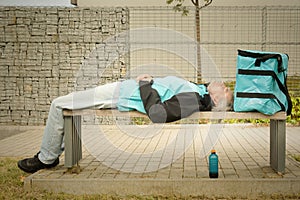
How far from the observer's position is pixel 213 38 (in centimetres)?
950

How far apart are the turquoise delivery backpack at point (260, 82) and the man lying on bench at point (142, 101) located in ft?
0.82

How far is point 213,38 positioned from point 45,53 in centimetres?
312

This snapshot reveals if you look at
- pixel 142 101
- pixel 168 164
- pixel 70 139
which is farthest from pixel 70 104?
pixel 168 164

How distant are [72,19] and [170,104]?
546 cm

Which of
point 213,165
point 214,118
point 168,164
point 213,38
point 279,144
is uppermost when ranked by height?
point 213,38

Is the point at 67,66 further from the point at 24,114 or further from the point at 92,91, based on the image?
the point at 92,91

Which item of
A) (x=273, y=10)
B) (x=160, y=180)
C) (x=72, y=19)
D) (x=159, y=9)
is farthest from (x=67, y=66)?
(x=160, y=180)

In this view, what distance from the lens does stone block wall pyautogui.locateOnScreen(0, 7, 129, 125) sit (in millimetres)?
9312

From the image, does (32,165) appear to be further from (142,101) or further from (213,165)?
(213,165)

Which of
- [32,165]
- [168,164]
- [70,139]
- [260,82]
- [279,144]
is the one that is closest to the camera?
[260,82]

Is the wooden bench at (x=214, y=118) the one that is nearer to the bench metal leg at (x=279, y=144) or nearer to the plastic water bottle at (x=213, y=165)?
the bench metal leg at (x=279, y=144)

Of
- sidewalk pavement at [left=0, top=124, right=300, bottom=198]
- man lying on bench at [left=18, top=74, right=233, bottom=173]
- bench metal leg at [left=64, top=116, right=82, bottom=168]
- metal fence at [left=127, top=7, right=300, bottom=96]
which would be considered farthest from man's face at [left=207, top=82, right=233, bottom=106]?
metal fence at [left=127, top=7, right=300, bottom=96]

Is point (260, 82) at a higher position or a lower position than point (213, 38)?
lower

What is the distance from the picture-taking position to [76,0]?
11250 millimetres
